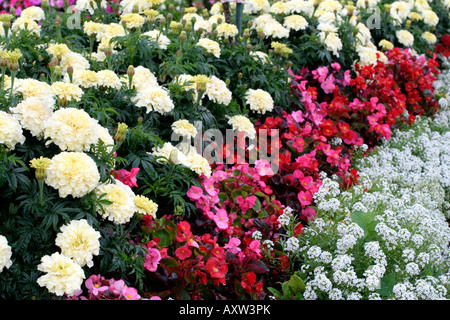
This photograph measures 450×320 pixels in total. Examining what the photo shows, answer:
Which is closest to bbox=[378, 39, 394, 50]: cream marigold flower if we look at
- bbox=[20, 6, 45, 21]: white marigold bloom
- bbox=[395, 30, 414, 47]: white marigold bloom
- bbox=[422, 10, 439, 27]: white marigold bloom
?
bbox=[395, 30, 414, 47]: white marigold bloom

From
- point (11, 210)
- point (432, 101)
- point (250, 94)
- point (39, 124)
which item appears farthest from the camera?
point (432, 101)

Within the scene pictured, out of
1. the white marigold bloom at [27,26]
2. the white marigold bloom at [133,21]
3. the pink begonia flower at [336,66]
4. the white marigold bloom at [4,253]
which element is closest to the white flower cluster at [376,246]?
the pink begonia flower at [336,66]

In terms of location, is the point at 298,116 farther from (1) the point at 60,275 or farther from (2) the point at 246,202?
(1) the point at 60,275

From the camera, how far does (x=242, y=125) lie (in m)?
3.28

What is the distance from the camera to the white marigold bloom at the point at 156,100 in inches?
110

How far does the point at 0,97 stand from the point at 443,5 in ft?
20.2

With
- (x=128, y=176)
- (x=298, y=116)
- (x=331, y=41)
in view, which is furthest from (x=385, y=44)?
(x=128, y=176)

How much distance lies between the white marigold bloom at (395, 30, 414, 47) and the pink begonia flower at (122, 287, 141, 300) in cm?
431

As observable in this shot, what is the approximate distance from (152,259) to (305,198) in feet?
3.90

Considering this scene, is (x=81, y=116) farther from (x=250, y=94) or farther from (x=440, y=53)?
(x=440, y=53)

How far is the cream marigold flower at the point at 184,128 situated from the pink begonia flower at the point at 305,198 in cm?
77

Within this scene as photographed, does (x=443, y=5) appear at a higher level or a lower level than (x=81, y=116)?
lower

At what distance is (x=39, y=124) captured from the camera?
2.20m

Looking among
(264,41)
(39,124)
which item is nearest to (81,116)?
(39,124)
